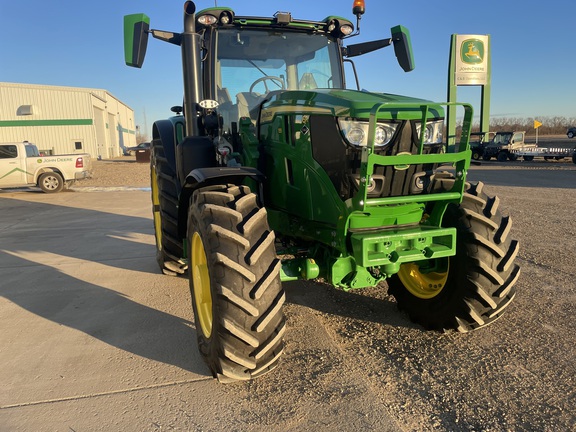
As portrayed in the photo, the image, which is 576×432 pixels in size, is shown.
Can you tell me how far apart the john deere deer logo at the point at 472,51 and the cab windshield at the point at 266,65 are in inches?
880

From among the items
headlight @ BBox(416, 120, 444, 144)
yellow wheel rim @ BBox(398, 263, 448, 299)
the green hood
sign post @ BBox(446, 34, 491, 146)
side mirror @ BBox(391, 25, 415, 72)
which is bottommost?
yellow wheel rim @ BBox(398, 263, 448, 299)

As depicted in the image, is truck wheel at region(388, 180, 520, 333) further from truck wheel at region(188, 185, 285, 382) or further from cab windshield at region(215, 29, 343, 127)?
cab windshield at region(215, 29, 343, 127)

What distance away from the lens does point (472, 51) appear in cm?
2417

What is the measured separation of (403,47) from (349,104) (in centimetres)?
186

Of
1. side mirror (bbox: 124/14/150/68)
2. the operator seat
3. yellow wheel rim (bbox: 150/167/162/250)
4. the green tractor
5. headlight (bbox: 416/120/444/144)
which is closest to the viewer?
the green tractor

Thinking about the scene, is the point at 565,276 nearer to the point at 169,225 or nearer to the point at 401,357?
the point at 401,357

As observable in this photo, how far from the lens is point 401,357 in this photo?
328cm

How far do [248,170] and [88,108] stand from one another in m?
41.7

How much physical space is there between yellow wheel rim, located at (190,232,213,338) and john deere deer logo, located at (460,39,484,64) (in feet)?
80.1

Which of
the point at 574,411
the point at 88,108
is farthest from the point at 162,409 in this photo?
the point at 88,108

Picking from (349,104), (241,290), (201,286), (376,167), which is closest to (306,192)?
(376,167)

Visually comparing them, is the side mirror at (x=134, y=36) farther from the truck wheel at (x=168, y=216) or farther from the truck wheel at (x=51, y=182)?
the truck wheel at (x=51, y=182)

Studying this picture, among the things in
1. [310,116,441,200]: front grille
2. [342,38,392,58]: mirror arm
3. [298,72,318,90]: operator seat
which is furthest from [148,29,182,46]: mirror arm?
[310,116,441,200]: front grille

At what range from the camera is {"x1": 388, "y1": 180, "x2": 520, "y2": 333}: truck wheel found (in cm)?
334
